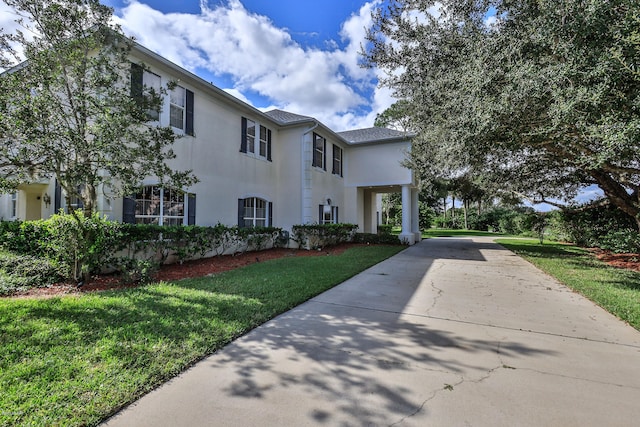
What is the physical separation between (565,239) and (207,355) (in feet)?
70.9

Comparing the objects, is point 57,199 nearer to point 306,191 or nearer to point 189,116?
point 189,116

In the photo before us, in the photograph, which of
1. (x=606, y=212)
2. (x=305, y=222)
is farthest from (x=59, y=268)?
(x=606, y=212)

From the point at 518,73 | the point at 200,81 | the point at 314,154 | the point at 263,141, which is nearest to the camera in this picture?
the point at 518,73

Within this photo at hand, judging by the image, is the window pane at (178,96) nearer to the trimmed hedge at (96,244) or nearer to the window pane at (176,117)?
the window pane at (176,117)

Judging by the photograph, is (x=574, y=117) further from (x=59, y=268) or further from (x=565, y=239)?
(x=565, y=239)

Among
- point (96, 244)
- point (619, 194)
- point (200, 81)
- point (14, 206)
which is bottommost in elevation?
point (96, 244)

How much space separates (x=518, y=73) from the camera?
5895 millimetres

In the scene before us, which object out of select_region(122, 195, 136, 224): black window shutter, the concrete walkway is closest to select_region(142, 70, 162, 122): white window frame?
select_region(122, 195, 136, 224): black window shutter

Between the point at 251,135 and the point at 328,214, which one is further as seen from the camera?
the point at 328,214

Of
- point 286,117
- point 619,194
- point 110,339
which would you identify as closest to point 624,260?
point 619,194

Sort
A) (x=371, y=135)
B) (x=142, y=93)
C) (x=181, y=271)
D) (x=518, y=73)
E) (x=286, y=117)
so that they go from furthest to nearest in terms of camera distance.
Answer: (x=371, y=135) → (x=286, y=117) → (x=181, y=271) → (x=142, y=93) → (x=518, y=73)

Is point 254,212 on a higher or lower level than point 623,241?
higher

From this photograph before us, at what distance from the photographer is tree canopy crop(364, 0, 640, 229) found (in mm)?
5129

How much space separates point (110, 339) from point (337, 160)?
1423 cm
